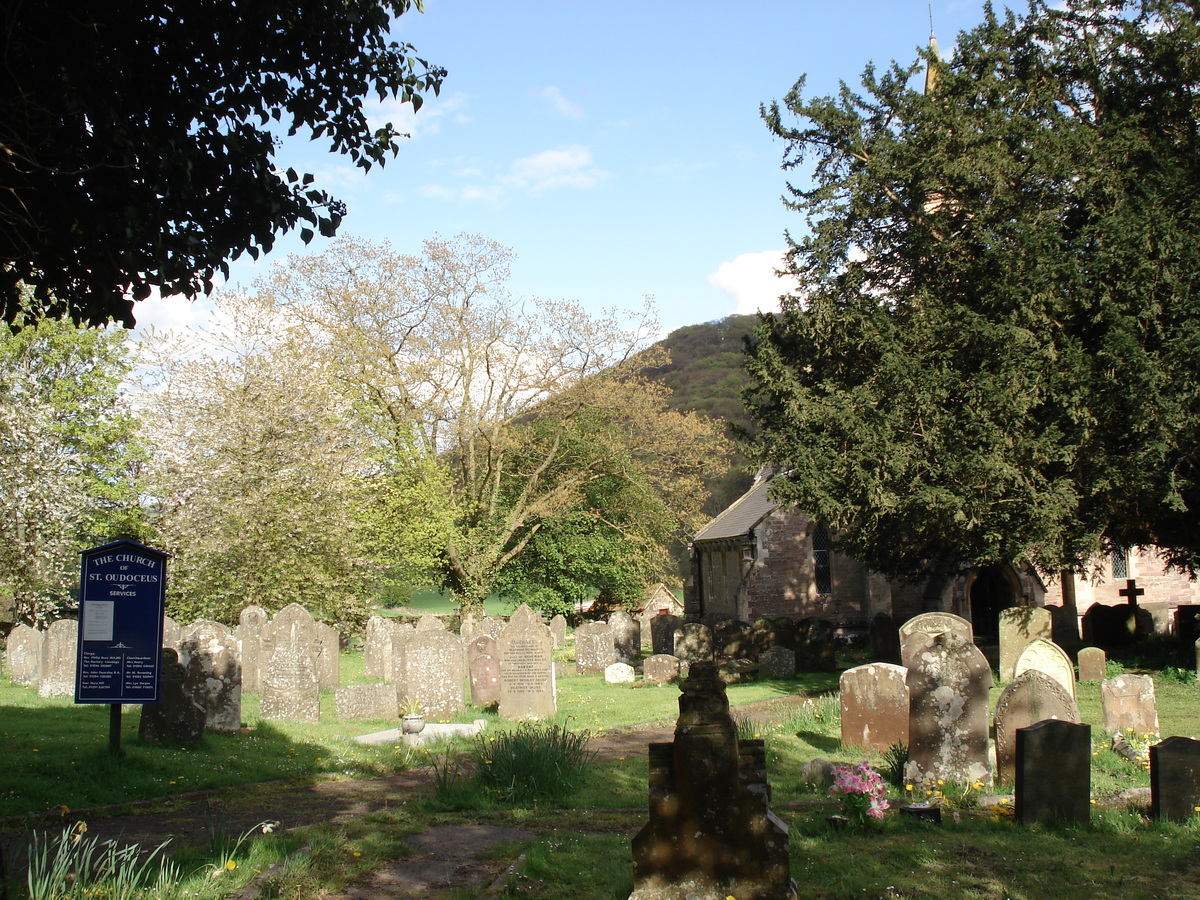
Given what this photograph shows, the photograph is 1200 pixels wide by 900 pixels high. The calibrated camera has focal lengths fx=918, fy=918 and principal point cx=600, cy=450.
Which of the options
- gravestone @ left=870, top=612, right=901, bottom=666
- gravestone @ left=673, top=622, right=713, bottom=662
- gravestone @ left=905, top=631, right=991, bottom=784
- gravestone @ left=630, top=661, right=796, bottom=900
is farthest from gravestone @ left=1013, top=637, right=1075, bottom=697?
gravestone @ left=673, top=622, right=713, bottom=662

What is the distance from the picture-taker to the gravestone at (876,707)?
35.5 feet

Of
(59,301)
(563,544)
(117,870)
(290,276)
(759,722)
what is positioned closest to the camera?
(117,870)

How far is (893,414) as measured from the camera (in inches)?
648

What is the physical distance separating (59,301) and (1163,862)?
29.4 ft

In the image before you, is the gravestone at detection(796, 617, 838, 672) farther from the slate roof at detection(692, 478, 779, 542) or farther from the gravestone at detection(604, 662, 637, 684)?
the slate roof at detection(692, 478, 779, 542)

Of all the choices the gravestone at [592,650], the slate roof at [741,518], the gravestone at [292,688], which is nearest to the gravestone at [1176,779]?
the gravestone at [292,688]

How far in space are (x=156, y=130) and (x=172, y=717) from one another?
291 inches

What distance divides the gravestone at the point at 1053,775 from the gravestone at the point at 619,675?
14295 millimetres

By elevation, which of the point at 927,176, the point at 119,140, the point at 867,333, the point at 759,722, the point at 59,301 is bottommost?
the point at 759,722

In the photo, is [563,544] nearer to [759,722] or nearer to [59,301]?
[759,722]

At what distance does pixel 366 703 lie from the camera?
46.6ft

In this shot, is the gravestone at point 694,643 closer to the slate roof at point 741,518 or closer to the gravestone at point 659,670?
the gravestone at point 659,670

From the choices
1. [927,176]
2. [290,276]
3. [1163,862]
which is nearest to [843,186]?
[927,176]

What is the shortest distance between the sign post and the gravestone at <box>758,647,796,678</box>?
14904 millimetres
